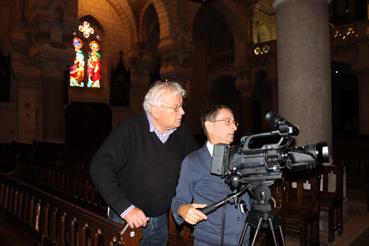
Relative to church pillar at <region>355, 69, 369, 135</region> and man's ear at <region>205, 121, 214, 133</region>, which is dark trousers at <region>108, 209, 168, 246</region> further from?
church pillar at <region>355, 69, 369, 135</region>

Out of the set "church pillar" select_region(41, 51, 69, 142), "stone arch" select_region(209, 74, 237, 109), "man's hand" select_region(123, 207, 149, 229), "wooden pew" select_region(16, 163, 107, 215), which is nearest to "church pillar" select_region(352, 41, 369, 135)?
"stone arch" select_region(209, 74, 237, 109)

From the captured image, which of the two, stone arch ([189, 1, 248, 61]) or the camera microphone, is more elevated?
stone arch ([189, 1, 248, 61])

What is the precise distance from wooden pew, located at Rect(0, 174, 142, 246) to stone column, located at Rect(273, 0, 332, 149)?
329 centimetres

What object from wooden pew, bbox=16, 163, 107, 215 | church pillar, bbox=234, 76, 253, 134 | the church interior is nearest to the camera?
the church interior

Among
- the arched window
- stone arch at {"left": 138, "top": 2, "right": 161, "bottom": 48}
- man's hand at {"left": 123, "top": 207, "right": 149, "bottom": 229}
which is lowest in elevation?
man's hand at {"left": 123, "top": 207, "right": 149, "bottom": 229}

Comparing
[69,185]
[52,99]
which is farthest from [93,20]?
[69,185]

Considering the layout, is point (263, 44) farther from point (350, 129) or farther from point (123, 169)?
point (123, 169)

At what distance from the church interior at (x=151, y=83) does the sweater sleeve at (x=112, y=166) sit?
166mm

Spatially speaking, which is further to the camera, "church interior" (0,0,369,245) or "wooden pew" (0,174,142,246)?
"church interior" (0,0,369,245)

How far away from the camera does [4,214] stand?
167 inches

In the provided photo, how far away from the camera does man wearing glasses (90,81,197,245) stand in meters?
2.09

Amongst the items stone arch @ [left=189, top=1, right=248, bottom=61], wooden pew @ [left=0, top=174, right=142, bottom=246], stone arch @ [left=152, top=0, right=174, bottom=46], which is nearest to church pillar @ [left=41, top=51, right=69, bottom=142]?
stone arch @ [left=152, top=0, right=174, bottom=46]

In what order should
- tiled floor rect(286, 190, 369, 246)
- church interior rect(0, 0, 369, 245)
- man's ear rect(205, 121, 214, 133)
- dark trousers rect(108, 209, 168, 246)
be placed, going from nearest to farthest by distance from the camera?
man's ear rect(205, 121, 214, 133), dark trousers rect(108, 209, 168, 246), church interior rect(0, 0, 369, 245), tiled floor rect(286, 190, 369, 246)

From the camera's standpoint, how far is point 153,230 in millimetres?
2326
